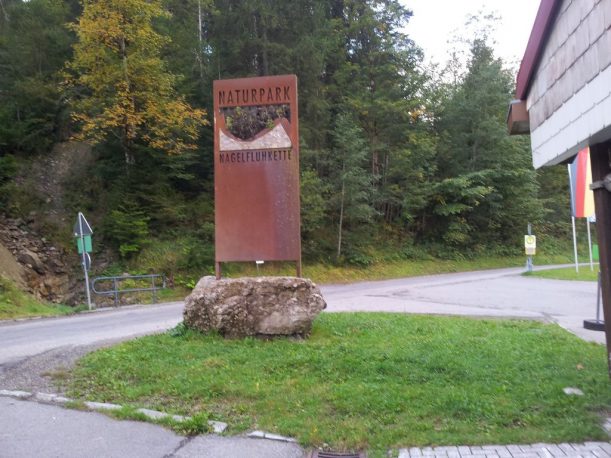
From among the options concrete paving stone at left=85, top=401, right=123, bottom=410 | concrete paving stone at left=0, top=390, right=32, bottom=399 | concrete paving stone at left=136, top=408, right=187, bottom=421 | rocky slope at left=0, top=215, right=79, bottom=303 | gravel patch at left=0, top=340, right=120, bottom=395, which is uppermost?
rocky slope at left=0, top=215, right=79, bottom=303

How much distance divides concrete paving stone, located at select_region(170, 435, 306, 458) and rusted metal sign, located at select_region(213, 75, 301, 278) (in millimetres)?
4737

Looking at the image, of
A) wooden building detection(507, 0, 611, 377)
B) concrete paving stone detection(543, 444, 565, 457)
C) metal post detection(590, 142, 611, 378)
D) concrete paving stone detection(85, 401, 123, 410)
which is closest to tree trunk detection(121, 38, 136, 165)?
concrete paving stone detection(85, 401, 123, 410)

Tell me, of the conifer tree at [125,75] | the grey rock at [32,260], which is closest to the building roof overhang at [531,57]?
the conifer tree at [125,75]

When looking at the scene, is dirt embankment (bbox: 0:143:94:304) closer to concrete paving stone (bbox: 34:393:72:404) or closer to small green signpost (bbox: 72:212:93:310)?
small green signpost (bbox: 72:212:93:310)

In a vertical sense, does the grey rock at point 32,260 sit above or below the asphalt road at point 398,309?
above

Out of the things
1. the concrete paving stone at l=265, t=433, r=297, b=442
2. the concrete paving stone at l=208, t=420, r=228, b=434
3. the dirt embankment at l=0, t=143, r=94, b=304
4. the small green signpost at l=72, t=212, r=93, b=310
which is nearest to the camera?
the concrete paving stone at l=265, t=433, r=297, b=442

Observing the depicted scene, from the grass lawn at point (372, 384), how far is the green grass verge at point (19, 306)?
8.09 m

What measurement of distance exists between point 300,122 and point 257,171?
59.8 feet

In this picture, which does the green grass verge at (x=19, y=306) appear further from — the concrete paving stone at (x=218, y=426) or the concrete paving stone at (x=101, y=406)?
the concrete paving stone at (x=218, y=426)

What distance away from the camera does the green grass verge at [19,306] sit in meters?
Answer: 15.1

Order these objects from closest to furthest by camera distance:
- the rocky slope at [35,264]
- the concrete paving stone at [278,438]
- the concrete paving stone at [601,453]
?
the concrete paving stone at [601,453]
the concrete paving stone at [278,438]
the rocky slope at [35,264]

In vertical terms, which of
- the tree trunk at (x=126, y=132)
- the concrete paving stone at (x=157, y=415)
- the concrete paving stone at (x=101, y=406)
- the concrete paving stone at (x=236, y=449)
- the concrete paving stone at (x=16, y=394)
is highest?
the tree trunk at (x=126, y=132)

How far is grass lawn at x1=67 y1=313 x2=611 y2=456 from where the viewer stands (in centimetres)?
477

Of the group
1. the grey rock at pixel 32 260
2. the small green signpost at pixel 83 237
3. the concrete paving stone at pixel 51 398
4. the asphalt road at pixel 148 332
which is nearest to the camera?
the asphalt road at pixel 148 332
